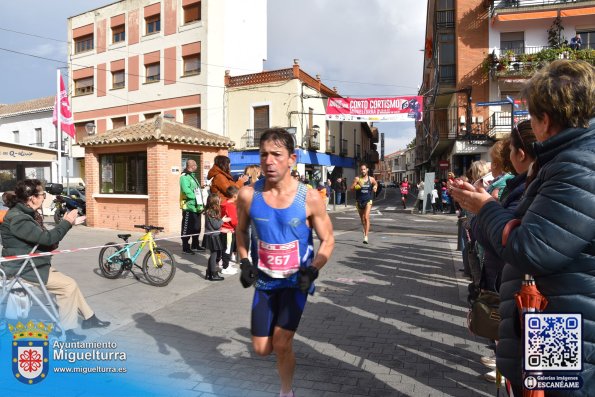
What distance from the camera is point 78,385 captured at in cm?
332

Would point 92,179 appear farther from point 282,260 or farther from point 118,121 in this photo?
point 118,121

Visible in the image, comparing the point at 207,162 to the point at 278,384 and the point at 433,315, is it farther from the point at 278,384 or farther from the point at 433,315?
the point at 278,384

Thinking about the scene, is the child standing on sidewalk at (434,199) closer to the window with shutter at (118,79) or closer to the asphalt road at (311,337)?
the asphalt road at (311,337)

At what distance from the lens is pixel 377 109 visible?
22.4 metres

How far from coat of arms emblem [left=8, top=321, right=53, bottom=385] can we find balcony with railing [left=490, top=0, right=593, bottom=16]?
Answer: 85.5 feet

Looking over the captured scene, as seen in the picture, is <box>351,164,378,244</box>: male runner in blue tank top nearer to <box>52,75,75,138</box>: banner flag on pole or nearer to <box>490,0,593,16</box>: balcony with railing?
<box>52,75,75,138</box>: banner flag on pole

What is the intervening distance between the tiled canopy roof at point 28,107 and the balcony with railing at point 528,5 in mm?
32155

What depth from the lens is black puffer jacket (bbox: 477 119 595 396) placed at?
1478mm

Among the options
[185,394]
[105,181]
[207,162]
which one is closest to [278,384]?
[185,394]

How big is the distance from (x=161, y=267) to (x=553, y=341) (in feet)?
19.8

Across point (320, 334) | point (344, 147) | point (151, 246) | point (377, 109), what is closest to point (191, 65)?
point (377, 109)

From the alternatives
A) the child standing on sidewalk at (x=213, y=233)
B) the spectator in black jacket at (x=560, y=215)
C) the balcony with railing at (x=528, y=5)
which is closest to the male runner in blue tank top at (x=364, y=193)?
the child standing on sidewalk at (x=213, y=233)

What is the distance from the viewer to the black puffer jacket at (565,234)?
4.85 ft

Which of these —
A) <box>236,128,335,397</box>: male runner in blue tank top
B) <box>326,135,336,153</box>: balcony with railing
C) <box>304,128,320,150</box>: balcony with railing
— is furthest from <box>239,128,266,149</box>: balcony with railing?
<box>236,128,335,397</box>: male runner in blue tank top
